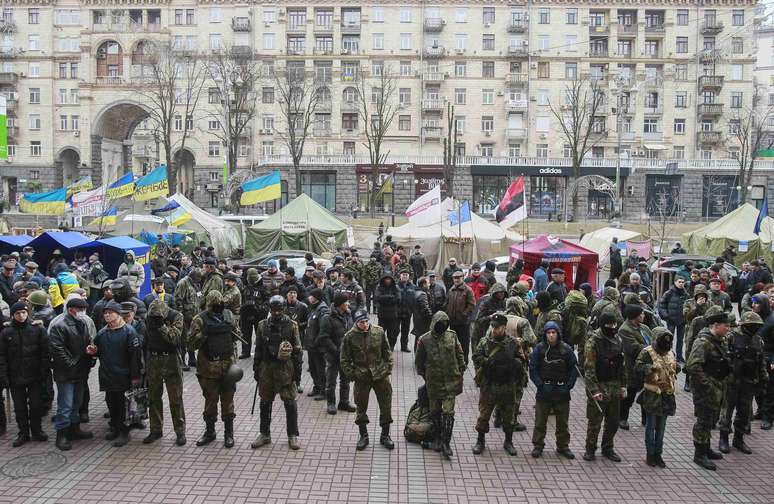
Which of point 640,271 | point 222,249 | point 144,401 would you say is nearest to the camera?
point 144,401

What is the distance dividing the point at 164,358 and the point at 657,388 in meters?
5.66

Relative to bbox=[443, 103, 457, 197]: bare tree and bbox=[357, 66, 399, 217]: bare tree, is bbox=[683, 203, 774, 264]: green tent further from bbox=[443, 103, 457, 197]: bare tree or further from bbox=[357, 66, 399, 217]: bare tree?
bbox=[357, 66, 399, 217]: bare tree

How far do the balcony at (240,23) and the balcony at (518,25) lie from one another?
895 inches

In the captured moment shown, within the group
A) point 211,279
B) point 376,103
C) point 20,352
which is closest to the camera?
point 20,352

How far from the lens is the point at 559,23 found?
57.5m

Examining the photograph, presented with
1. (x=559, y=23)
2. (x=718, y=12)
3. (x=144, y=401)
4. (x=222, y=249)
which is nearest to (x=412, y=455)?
(x=144, y=401)

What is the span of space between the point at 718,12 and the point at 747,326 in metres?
58.7

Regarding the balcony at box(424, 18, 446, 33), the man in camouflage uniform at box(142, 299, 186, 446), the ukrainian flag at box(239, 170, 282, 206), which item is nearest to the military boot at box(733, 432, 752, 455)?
the man in camouflage uniform at box(142, 299, 186, 446)

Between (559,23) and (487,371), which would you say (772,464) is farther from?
(559,23)

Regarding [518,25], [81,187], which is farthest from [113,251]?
[518,25]

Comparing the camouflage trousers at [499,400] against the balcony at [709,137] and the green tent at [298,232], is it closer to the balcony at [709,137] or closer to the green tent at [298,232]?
the green tent at [298,232]

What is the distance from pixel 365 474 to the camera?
7.19 meters

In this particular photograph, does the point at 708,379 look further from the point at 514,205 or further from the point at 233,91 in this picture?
the point at 233,91

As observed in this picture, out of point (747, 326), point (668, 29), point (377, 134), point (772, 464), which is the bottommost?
point (772, 464)
